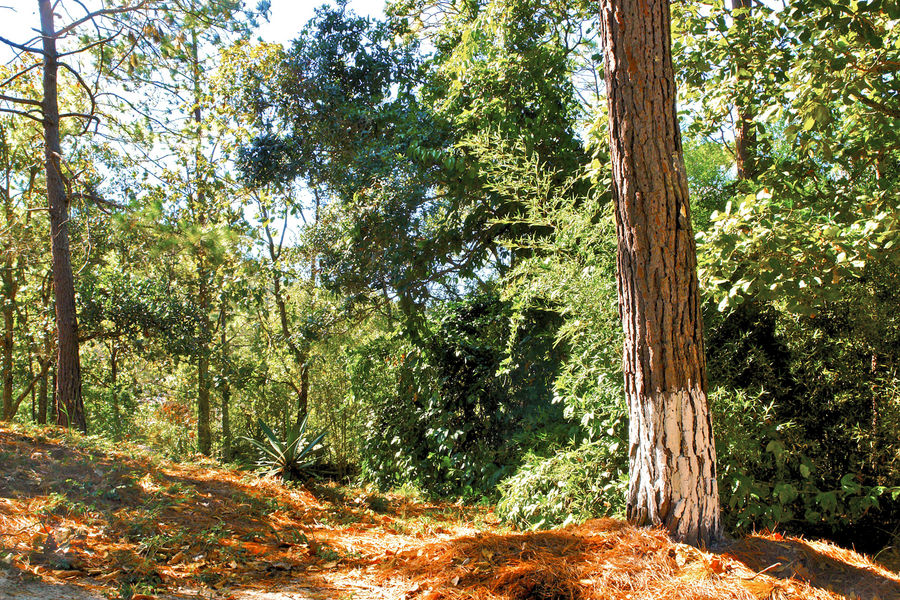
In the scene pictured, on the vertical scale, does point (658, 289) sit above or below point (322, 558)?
above

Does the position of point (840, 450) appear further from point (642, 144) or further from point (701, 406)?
point (642, 144)

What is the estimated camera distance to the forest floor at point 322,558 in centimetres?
270

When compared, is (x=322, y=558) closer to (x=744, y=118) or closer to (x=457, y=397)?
(x=457, y=397)

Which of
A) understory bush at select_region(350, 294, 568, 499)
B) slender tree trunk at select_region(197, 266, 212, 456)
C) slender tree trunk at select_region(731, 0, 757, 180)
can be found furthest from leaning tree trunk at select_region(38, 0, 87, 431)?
slender tree trunk at select_region(731, 0, 757, 180)

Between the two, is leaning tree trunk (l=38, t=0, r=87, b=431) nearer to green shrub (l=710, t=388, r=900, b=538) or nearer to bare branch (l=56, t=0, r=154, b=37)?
bare branch (l=56, t=0, r=154, b=37)

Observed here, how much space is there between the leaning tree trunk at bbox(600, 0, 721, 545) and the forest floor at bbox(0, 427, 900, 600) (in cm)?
27

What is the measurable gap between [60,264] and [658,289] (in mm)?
6592

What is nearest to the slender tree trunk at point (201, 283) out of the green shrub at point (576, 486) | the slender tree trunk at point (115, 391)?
the slender tree trunk at point (115, 391)

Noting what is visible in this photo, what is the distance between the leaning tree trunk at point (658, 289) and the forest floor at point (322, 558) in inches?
10.8

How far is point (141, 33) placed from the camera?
6855 mm

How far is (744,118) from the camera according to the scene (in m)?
5.12

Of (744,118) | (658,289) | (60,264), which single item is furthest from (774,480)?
(60,264)

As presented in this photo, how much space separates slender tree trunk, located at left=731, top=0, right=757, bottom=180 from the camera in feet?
14.6

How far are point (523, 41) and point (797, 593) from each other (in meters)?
6.41
